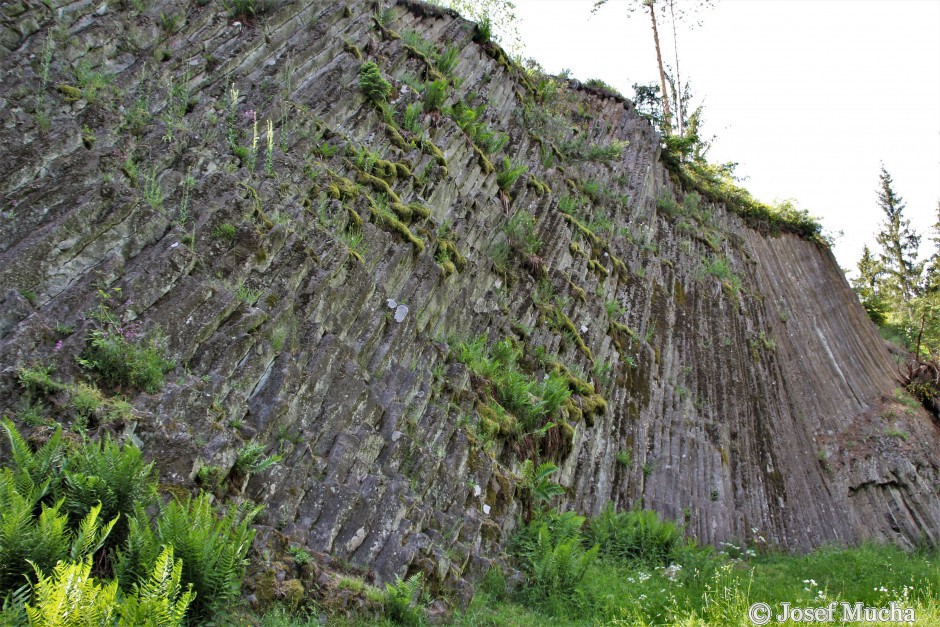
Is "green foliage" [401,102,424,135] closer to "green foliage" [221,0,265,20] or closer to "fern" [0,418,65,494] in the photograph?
"green foliage" [221,0,265,20]

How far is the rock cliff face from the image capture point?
671 cm

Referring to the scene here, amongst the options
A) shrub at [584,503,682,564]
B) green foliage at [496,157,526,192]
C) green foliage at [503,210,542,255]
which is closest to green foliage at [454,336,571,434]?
shrub at [584,503,682,564]

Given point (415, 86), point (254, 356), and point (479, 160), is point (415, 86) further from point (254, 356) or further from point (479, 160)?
point (254, 356)

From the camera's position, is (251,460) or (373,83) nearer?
(251,460)

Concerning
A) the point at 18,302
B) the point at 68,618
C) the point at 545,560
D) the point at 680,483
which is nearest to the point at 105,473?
the point at 68,618

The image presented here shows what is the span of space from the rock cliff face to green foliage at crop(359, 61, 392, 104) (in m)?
0.07

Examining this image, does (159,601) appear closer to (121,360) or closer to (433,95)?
(121,360)

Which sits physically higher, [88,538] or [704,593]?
[704,593]

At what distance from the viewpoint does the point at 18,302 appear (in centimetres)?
612

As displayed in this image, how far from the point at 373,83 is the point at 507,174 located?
12.3 feet

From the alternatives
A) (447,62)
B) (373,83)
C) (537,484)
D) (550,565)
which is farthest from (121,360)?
(447,62)

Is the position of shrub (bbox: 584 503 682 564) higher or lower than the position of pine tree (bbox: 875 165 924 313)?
lower

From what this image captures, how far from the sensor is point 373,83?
11867 mm

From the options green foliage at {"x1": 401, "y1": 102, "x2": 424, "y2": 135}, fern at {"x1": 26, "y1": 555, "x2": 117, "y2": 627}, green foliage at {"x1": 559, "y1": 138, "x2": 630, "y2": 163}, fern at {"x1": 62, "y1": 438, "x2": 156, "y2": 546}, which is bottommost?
fern at {"x1": 26, "y1": 555, "x2": 117, "y2": 627}
